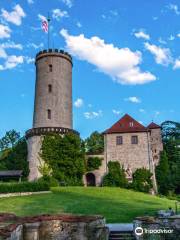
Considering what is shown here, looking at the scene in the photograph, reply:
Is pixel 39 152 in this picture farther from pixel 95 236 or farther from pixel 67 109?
pixel 95 236

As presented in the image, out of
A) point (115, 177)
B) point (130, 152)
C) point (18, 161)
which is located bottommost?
point (115, 177)

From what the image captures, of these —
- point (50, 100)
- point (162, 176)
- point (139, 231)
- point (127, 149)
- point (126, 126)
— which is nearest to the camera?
point (139, 231)

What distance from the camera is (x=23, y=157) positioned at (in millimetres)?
41938

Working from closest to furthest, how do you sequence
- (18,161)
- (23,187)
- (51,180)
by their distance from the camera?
(23,187) → (51,180) → (18,161)

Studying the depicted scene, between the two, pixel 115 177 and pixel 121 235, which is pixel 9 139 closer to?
pixel 115 177

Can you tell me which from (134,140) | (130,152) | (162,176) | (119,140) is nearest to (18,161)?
(119,140)

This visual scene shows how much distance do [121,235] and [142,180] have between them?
89.3 feet

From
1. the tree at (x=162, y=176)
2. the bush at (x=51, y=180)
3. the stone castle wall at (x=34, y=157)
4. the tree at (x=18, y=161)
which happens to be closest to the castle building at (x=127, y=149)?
the tree at (x=162, y=176)

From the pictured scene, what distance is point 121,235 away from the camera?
43.8ft

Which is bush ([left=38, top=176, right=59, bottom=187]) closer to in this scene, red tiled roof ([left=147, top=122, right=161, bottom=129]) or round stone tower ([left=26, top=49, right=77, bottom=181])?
round stone tower ([left=26, top=49, right=77, bottom=181])

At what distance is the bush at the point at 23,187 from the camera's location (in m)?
29.4

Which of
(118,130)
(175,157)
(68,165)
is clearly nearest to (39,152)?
(68,165)

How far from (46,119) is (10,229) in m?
31.6

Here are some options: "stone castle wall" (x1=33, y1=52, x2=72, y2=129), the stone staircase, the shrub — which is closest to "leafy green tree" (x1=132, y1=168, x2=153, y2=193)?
the shrub
